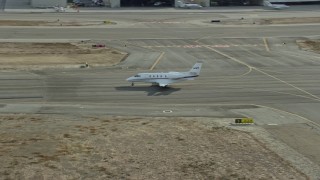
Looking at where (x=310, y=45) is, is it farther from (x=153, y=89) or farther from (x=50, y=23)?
(x=50, y=23)

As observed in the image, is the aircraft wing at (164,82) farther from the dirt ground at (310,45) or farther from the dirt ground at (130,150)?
the dirt ground at (310,45)

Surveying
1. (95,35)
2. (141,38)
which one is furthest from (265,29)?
(95,35)

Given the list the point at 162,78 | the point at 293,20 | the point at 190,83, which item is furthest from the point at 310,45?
the point at 162,78

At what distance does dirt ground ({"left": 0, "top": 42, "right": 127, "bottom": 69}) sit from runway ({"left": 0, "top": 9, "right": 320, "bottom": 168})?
4.38 meters

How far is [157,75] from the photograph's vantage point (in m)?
74.3

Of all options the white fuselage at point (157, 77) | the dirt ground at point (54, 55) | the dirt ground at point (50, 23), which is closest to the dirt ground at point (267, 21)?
the dirt ground at point (50, 23)

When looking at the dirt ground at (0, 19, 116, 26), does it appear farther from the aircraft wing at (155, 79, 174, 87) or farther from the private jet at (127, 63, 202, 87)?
the aircraft wing at (155, 79, 174, 87)

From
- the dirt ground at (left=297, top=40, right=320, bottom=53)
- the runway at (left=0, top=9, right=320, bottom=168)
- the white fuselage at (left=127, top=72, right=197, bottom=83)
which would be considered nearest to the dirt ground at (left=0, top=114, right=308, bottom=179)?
the runway at (left=0, top=9, right=320, bottom=168)

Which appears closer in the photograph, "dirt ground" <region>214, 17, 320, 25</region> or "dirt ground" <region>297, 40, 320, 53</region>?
"dirt ground" <region>297, 40, 320, 53</region>

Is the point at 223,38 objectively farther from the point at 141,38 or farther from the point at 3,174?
the point at 3,174

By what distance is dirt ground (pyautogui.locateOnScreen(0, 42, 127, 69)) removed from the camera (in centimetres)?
9300

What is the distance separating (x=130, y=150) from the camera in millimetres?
45156

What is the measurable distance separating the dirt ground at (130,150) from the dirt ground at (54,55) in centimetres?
3693

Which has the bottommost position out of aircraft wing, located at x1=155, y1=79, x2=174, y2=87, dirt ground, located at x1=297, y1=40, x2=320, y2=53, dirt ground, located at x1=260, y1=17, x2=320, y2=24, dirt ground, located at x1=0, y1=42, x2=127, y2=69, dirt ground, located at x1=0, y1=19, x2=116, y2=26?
dirt ground, located at x1=297, y1=40, x2=320, y2=53
